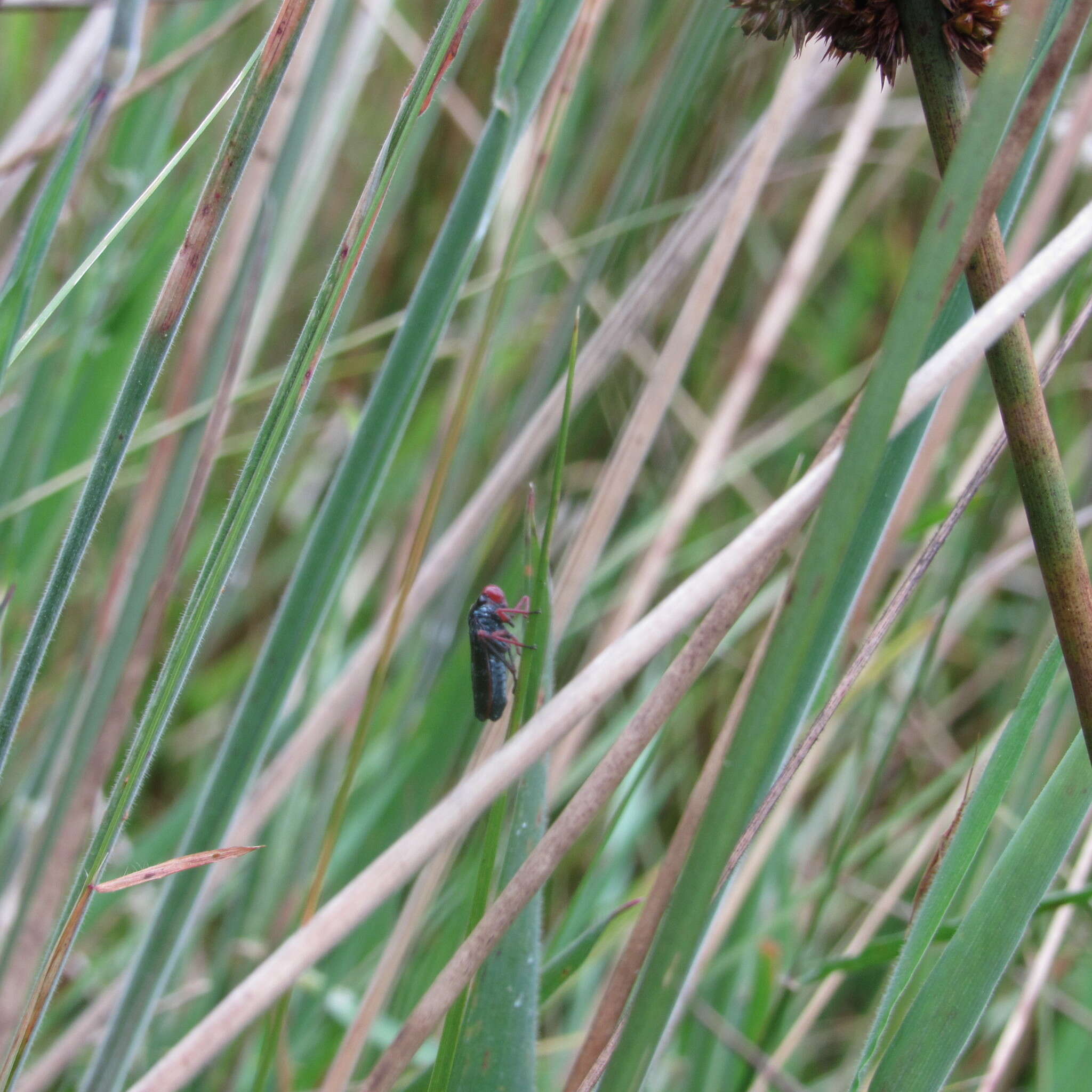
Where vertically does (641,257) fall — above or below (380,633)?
above

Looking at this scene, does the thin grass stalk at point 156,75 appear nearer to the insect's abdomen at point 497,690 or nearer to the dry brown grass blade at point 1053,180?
the insect's abdomen at point 497,690

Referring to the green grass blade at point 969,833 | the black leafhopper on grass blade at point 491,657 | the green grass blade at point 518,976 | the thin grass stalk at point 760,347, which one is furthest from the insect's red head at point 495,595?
the green grass blade at point 969,833

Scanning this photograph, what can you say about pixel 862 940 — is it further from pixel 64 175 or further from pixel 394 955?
pixel 64 175

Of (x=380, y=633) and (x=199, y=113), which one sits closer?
(x=380, y=633)

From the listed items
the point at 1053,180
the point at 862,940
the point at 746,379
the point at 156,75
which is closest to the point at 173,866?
the point at 862,940

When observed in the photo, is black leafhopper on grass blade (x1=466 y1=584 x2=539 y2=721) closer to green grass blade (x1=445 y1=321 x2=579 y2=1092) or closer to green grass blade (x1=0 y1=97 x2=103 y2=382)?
green grass blade (x1=445 y1=321 x2=579 y2=1092)

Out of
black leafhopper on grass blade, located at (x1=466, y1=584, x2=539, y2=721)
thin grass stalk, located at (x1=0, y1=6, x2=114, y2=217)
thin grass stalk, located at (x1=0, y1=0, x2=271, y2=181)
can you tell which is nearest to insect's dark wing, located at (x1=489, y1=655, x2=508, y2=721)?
black leafhopper on grass blade, located at (x1=466, y1=584, x2=539, y2=721)

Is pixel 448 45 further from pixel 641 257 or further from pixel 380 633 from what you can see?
pixel 641 257

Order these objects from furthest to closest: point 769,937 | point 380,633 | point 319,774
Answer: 1. point 319,774
2. point 769,937
3. point 380,633

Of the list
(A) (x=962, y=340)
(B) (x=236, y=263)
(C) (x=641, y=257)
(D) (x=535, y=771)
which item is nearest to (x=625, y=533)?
(C) (x=641, y=257)
